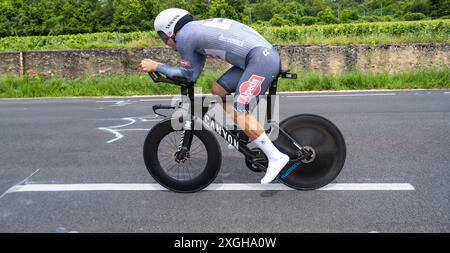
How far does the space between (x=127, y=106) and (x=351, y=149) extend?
685 cm

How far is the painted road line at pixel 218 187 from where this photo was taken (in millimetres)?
4629

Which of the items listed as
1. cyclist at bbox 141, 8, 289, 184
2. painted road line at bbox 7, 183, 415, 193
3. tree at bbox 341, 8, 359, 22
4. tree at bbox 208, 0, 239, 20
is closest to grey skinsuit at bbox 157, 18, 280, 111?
cyclist at bbox 141, 8, 289, 184

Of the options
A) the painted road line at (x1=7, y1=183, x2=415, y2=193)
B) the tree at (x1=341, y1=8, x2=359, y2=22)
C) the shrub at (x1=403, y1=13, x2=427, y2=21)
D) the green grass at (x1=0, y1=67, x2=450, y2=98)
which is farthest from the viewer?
the shrub at (x1=403, y1=13, x2=427, y2=21)

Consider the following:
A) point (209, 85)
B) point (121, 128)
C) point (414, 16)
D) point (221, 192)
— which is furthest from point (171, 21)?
point (414, 16)

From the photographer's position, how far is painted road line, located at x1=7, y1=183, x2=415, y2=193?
15.2ft

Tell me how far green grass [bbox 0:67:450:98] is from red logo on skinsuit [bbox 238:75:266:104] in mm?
10464

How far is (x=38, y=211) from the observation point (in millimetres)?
4223

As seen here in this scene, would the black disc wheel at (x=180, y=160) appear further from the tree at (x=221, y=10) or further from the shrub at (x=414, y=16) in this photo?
the shrub at (x=414, y=16)

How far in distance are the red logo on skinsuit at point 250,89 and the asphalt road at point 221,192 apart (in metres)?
0.93

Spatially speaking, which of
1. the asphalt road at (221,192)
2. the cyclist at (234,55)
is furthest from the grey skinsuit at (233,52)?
the asphalt road at (221,192)

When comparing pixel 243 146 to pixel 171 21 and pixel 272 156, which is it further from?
pixel 171 21

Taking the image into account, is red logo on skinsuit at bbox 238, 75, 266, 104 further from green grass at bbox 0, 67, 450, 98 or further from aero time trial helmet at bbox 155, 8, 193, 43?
green grass at bbox 0, 67, 450, 98
